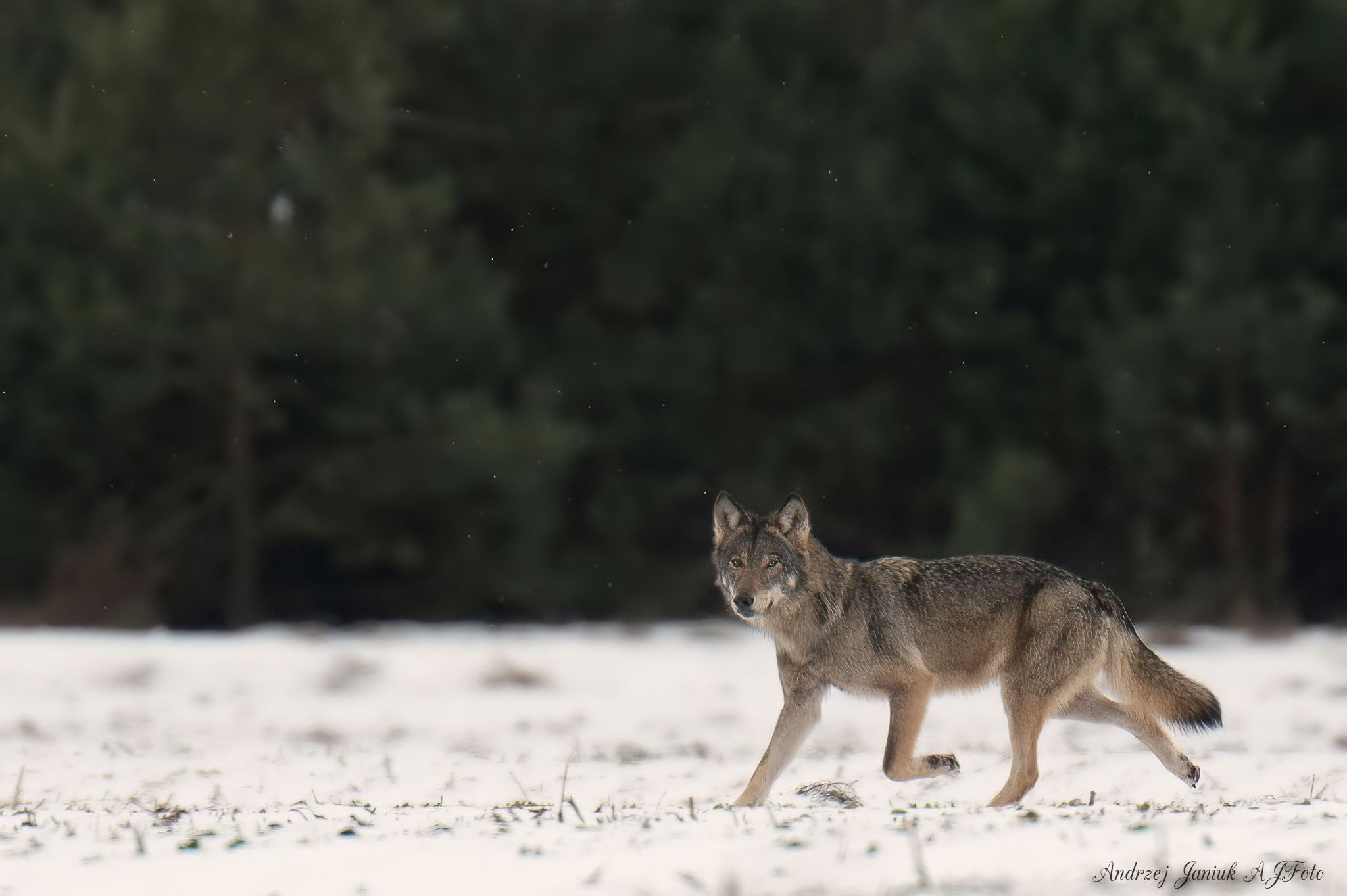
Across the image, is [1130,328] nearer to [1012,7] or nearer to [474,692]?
[1012,7]

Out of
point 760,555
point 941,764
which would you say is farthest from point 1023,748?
point 760,555

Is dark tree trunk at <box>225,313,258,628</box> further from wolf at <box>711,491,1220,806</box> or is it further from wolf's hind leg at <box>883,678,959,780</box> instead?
wolf's hind leg at <box>883,678,959,780</box>

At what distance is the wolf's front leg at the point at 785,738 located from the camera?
307 inches

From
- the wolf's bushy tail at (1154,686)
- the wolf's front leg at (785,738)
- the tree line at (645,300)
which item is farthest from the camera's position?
the tree line at (645,300)

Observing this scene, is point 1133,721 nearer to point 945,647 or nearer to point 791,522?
point 945,647

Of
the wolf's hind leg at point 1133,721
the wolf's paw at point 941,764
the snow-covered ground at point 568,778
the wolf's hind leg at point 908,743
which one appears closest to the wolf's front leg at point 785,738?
the snow-covered ground at point 568,778

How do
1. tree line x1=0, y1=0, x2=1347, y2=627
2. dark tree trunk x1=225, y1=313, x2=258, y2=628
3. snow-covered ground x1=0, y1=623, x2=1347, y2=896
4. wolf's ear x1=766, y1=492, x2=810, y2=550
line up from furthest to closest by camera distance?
dark tree trunk x1=225, y1=313, x2=258, y2=628 → tree line x1=0, y1=0, x2=1347, y2=627 → wolf's ear x1=766, y1=492, x2=810, y2=550 → snow-covered ground x1=0, y1=623, x2=1347, y2=896

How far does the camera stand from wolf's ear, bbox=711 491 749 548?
8.30 meters

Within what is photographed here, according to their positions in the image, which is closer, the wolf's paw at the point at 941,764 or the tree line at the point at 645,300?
the wolf's paw at the point at 941,764

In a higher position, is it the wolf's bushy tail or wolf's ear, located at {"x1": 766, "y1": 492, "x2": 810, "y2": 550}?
wolf's ear, located at {"x1": 766, "y1": 492, "x2": 810, "y2": 550}

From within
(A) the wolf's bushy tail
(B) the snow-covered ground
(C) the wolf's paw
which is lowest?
(B) the snow-covered ground

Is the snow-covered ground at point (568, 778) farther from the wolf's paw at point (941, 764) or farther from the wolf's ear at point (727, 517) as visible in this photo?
the wolf's ear at point (727, 517)

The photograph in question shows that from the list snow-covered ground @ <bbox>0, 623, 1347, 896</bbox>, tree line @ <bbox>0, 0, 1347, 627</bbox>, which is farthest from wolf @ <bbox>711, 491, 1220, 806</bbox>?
tree line @ <bbox>0, 0, 1347, 627</bbox>

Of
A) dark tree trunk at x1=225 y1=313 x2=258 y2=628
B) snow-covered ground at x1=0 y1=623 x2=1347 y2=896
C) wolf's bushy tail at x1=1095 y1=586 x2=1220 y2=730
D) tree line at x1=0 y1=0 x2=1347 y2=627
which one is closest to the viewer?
snow-covered ground at x1=0 y1=623 x2=1347 y2=896
